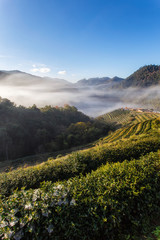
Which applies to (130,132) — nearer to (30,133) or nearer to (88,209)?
(30,133)

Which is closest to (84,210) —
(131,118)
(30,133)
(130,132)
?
(130,132)

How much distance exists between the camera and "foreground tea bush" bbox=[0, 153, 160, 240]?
7.75ft

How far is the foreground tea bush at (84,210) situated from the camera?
2.36m

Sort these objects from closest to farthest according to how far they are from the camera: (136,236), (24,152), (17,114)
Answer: (136,236)
(24,152)
(17,114)

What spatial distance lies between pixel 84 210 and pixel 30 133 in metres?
47.4

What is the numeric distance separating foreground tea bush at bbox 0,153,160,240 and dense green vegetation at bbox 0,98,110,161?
1462 inches

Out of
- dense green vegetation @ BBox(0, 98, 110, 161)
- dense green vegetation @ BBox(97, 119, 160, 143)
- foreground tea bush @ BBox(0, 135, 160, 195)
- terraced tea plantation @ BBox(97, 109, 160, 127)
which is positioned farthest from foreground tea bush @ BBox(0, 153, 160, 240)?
terraced tea plantation @ BBox(97, 109, 160, 127)

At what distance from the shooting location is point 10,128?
38312 mm

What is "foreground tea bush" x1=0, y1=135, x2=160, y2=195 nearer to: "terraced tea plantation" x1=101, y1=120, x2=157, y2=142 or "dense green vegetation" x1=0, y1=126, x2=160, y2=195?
"dense green vegetation" x1=0, y1=126, x2=160, y2=195

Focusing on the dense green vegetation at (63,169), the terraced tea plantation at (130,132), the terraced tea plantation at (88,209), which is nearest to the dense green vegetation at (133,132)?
the terraced tea plantation at (130,132)

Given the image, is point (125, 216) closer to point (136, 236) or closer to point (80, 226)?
point (136, 236)

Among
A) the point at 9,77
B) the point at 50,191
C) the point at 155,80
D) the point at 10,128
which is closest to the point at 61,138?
the point at 10,128

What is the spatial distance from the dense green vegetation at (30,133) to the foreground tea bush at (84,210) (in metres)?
Answer: 37.1

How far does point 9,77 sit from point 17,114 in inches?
5929
